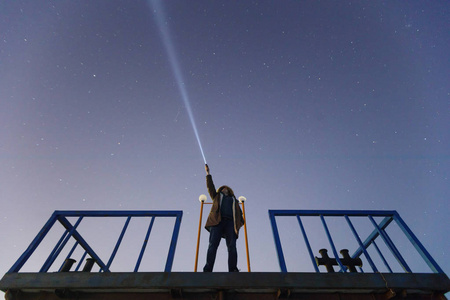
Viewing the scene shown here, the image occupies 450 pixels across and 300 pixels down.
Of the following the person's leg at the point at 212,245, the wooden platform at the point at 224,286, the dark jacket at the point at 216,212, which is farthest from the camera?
the dark jacket at the point at 216,212

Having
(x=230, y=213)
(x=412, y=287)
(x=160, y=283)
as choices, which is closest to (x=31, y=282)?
(x=160, y=283)

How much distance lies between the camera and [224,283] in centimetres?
245

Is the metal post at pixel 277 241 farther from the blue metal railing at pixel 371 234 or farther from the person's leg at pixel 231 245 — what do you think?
the person's leg at pixel 231 245

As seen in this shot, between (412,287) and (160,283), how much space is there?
2729 millimetres

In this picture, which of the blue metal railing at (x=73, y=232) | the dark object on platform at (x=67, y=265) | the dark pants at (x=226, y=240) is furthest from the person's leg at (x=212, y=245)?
the dark object on platform at (x=67, y=265)

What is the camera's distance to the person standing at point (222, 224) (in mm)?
3461

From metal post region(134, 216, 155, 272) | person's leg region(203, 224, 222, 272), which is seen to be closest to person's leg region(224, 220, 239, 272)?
person's leg region(203, 224, 222, 272)

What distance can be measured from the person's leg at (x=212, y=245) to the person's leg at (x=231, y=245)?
14 cm

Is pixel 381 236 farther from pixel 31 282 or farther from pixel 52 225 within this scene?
pixel 52 225

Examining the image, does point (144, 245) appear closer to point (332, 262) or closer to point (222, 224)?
point (222, 224)

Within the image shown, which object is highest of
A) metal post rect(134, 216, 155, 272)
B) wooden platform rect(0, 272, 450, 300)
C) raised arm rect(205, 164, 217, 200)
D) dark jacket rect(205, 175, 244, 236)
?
raised arm rect(205, 164, 217, 200)

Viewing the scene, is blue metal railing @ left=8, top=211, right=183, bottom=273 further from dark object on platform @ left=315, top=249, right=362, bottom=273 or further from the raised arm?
dark object on platform @ left=315, top=249, right=362, bottom=273

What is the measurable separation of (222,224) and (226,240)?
0.26m

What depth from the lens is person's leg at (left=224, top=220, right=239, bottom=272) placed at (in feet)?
11.3
